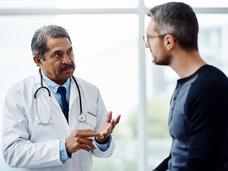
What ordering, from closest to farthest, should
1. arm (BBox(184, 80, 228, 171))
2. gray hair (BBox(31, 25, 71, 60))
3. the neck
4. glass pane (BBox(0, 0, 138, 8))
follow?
arm (BBox(184, 80, 228, 171)), the neck, gray hair (BBox(31, 25, 71, 60)), glass pane (BBox(0, 0, 138, 8))

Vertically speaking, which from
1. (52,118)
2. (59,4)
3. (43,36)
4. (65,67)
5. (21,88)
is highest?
(59,4)

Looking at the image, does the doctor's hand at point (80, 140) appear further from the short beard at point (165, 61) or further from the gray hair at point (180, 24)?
the gray hair at point (180, 24)

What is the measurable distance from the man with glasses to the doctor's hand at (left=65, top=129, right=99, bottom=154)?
1.49 feet

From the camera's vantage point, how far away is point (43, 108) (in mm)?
2242

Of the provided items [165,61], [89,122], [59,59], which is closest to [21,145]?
[89,122]

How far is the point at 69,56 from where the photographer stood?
7.39 feet

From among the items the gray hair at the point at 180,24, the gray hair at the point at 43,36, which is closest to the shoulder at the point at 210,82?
the gray hair at the point at 180,24

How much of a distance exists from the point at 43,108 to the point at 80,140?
32 cm

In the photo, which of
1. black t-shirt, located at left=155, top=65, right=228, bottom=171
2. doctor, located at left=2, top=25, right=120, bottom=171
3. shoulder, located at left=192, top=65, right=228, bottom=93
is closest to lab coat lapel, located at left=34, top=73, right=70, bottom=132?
doctor, located at left=2, top=25, right=120, bottom=171

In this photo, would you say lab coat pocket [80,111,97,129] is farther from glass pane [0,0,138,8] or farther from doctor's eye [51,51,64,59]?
glass pane [0,0,138,8]

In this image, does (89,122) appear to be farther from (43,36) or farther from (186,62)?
(186,62)

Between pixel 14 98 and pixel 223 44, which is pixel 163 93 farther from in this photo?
pixel 14 98

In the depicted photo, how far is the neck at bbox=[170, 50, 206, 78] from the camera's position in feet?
5.36

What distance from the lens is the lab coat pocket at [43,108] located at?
2211 mm
